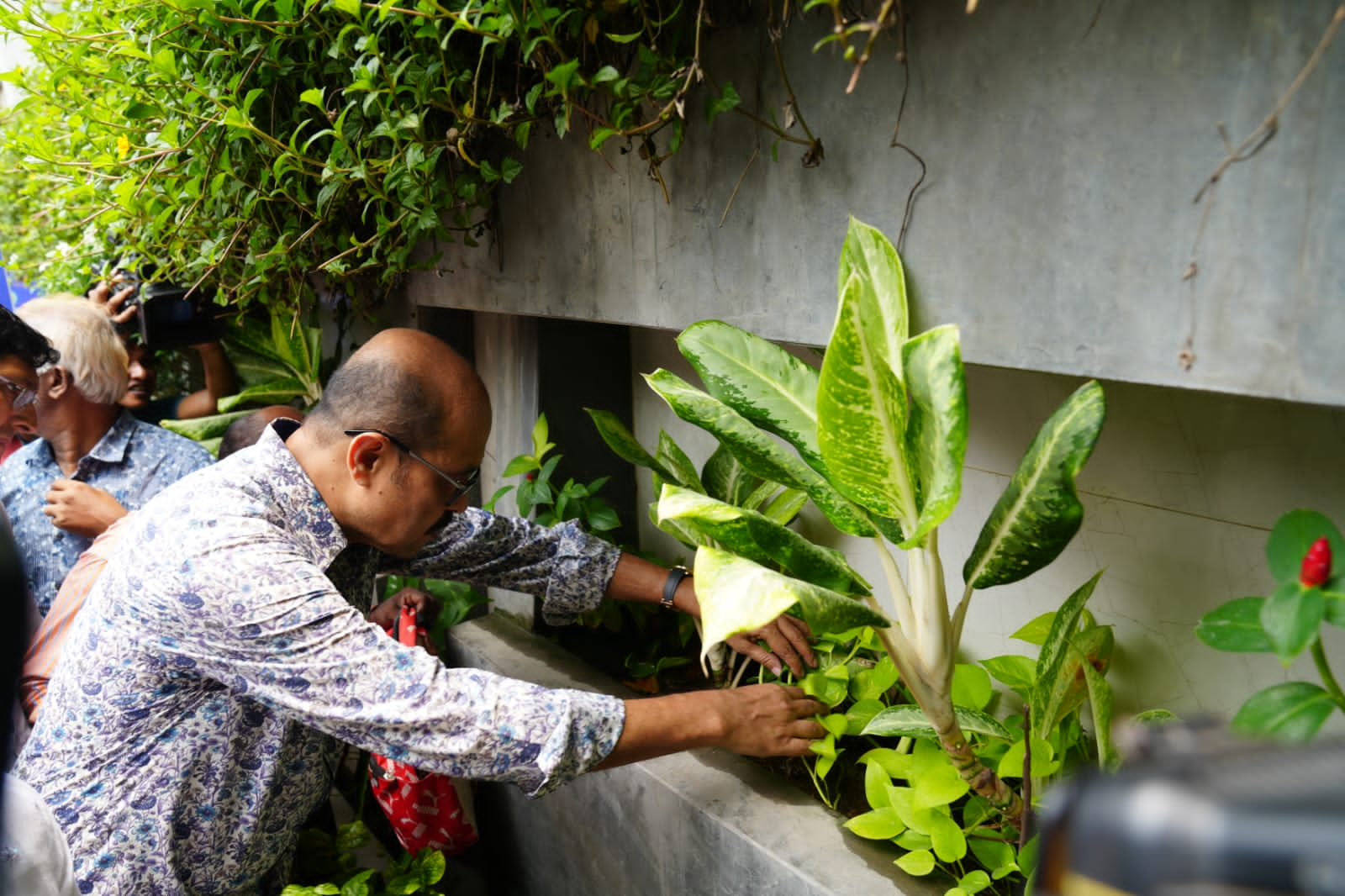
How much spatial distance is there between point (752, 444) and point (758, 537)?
0.18 meters

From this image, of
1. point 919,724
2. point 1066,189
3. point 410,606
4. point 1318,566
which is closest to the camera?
point 1318,566

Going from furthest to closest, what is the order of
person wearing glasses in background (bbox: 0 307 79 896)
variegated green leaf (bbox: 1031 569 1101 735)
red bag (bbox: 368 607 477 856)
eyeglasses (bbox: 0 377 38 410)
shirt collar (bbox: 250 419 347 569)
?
eyeglasses (bbox: 0 377 38 410) < red bag (bbox: 368 607 477 856) < shirt collar (bbox: 250 419 347 569) < variegated green leaf (bbox: 1031 569 1101 735) < person wearing glasses in background (bbox: 0 307 79 896)

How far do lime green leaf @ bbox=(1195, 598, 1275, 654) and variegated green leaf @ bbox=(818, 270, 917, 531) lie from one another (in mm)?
390

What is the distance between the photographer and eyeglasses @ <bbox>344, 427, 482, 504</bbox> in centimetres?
176

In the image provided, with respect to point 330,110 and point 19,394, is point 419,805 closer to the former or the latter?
point 19,394

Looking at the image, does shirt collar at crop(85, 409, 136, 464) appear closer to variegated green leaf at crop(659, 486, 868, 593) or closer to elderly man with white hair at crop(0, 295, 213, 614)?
elderly man with white hair at crop(0, 295, 213, 614)

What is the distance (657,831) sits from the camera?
81.7 inches

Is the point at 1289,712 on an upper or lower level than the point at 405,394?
lower

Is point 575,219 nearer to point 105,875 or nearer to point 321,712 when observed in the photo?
point 321,712

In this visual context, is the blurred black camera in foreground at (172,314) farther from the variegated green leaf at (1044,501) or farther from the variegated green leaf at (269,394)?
the variegated green leaf at (1044,501)

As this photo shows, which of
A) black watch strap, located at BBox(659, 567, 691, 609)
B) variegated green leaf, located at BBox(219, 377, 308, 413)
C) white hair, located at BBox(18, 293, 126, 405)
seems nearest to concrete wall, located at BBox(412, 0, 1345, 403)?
black watch strap, located at BBox(659, 567, 691, 609)

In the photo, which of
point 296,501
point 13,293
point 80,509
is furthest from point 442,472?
point 13,293

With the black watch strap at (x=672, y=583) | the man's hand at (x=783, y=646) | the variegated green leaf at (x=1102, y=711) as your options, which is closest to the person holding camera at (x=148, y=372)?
the black watch strap at (x=672, y=583)

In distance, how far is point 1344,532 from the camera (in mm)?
1402
